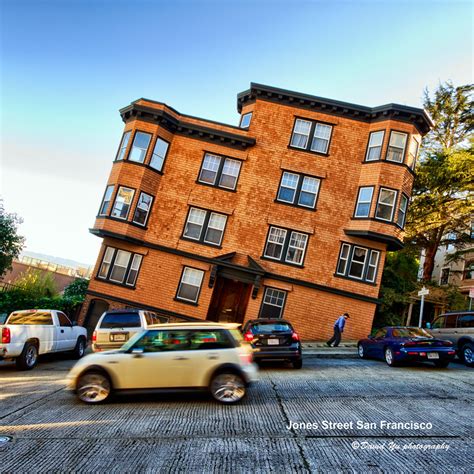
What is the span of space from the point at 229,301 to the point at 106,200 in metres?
9.02

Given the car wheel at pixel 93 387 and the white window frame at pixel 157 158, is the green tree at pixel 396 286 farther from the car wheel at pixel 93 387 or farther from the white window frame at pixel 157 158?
the car wheel at pixel 93 387

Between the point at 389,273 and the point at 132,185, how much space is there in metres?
Result: 19.2

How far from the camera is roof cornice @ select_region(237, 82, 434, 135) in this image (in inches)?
821

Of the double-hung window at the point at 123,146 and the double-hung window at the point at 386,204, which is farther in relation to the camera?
the double-hung window at the point at 123,146

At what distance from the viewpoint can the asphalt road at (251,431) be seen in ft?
15.5

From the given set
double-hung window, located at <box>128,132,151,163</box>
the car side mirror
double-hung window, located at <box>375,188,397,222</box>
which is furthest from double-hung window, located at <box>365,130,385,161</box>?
the car side mirror

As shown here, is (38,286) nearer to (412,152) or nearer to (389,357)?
(389,357)

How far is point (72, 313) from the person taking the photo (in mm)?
21016

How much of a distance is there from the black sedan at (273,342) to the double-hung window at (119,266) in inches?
438

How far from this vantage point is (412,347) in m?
12.1

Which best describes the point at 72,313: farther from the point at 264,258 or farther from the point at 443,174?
the point at 443,174

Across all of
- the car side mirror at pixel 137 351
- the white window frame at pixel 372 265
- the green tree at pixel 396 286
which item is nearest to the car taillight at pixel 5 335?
the car side mirror at pixel 137 351

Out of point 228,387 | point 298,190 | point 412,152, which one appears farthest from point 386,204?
point 228,387

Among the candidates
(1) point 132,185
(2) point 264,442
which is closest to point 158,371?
(2) point 264,442
